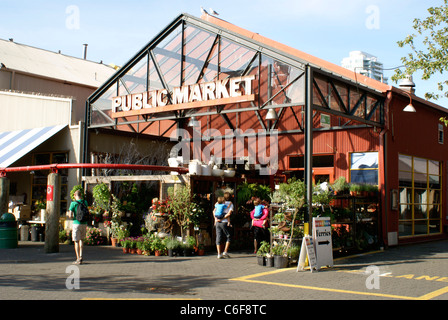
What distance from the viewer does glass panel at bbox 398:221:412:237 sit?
19.3 metres

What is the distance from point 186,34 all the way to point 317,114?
640cm

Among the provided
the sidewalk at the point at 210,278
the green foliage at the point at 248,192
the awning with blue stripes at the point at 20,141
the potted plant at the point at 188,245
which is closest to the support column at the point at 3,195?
the awning with blue stripes at the point at 20,141

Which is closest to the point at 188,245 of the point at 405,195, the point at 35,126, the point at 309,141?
the point at 309,141

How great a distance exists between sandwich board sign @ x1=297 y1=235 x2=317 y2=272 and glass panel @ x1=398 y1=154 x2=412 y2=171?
28.5ft

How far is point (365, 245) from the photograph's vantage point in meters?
16.7

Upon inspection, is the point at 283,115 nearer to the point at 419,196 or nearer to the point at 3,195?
the point at 419,196

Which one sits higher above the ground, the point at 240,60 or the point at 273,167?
the point at 240,60

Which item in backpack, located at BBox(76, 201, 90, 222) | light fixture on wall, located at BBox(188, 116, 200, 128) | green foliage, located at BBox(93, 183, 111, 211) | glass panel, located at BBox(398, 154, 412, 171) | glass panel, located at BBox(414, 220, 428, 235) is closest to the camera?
backpack, located at BBox(76, 201, 90, 222)

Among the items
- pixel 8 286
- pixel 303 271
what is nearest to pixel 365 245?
pixel 303 271

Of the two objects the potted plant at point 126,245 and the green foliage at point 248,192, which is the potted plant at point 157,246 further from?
the green foliage at point 248,192

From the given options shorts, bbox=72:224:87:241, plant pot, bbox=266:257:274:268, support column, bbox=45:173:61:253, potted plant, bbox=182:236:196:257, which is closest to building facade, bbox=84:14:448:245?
plant pot, bbox=266:257:274:268

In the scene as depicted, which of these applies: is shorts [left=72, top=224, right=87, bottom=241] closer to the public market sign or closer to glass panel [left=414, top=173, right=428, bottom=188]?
the public market sign

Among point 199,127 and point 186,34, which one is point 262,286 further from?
point 199,127

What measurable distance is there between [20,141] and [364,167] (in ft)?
46.9
